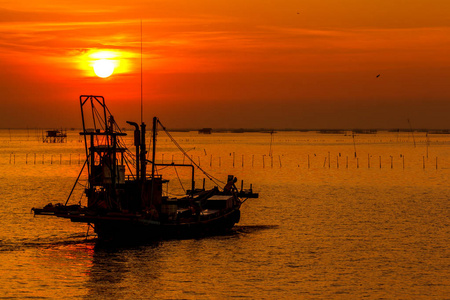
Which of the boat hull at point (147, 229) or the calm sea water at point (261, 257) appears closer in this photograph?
the calm sea water at point (261, 257)

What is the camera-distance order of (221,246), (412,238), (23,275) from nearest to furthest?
(23,275) < (221,246) < (412,238)

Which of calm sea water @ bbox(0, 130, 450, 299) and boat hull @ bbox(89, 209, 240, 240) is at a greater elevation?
boat hull @ bbox(89, 209, 240, 240)

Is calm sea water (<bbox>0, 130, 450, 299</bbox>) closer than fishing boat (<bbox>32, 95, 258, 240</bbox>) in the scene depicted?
Yes

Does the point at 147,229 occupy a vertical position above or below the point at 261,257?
above

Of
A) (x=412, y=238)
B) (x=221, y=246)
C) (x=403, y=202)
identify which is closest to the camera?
(x=221, y=246)

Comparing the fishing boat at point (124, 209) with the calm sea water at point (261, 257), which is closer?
the calm sea water at point (261, 257)

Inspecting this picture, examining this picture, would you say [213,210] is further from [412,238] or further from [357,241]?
[412,238]

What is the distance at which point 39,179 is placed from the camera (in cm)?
13862

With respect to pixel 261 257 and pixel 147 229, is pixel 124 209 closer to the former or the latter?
pixel 147 229

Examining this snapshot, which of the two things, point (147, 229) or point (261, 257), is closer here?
point (261, 257)

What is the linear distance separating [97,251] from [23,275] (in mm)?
9561

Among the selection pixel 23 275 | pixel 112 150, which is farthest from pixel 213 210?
pixel 23 275

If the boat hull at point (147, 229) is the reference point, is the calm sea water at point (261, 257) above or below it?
below

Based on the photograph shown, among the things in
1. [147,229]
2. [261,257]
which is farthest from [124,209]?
[261,257]
